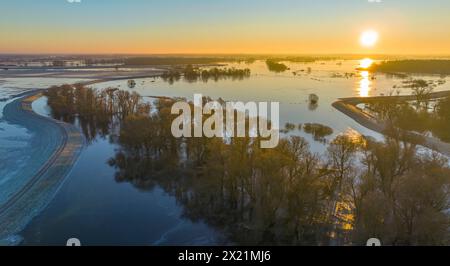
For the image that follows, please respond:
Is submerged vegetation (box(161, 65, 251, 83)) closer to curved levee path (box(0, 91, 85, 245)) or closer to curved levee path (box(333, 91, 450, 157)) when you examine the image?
curved levee path (box(333, 91, 450, 157))

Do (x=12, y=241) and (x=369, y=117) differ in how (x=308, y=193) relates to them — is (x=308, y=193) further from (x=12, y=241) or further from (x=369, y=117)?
(x=369, y=117)

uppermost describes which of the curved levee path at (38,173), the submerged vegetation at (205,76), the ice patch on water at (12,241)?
the submerged vegetation at (205,76)

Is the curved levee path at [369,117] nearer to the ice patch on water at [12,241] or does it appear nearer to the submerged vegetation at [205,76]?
the ice patch on water at [12,241]

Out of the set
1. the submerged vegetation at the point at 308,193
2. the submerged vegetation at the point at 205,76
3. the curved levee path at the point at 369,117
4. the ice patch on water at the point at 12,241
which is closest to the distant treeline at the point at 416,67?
the submerged vegetation at the point at 205,76

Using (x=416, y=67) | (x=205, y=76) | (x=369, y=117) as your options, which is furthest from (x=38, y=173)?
(x=416, y=67)

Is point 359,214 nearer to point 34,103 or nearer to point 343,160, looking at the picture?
point 343,160

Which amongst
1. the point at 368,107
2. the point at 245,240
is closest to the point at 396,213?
the point at 245,240
